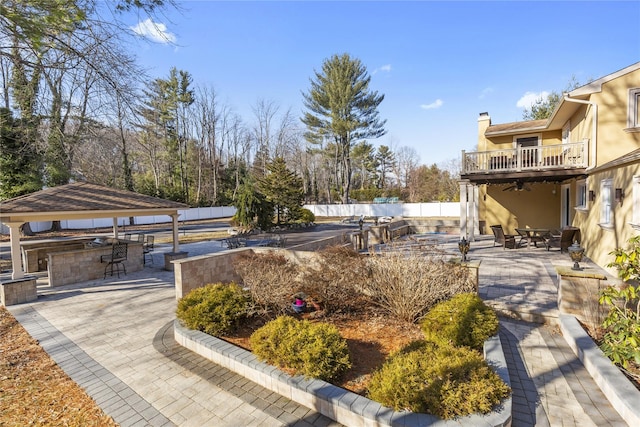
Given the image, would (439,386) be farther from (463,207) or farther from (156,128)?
(156,128)

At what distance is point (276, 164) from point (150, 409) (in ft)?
62.9

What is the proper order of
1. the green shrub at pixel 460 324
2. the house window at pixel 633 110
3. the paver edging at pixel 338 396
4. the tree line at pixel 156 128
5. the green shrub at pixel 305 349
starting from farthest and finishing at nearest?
the house window at pixel 633 110
the tree line at pixel 156 128
the green shrub at pixel 460 324
the green shrub at pixel 305 349
the paver edging at pixel 338 396

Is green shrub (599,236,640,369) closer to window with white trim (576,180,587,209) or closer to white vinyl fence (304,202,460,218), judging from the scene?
window with white trim (576,180,587,209)

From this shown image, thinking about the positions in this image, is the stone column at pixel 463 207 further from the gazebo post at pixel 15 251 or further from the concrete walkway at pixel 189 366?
the gazebo post at pixel 15 251

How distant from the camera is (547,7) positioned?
32.6 feet

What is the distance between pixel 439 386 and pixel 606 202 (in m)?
9.55

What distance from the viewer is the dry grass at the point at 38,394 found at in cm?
311

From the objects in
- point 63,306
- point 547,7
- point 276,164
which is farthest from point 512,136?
point 63,306

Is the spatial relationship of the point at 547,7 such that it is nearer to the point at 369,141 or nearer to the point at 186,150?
the point at 369,141

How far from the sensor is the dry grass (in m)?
3.11

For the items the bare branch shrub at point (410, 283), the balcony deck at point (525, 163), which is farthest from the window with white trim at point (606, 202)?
the bare branch shrub at point (410, 283)

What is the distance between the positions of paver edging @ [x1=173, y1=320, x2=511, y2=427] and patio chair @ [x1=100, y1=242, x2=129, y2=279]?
660 cm

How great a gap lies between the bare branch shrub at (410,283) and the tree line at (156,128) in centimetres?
657

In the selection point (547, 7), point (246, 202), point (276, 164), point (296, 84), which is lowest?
point (246, 202)
